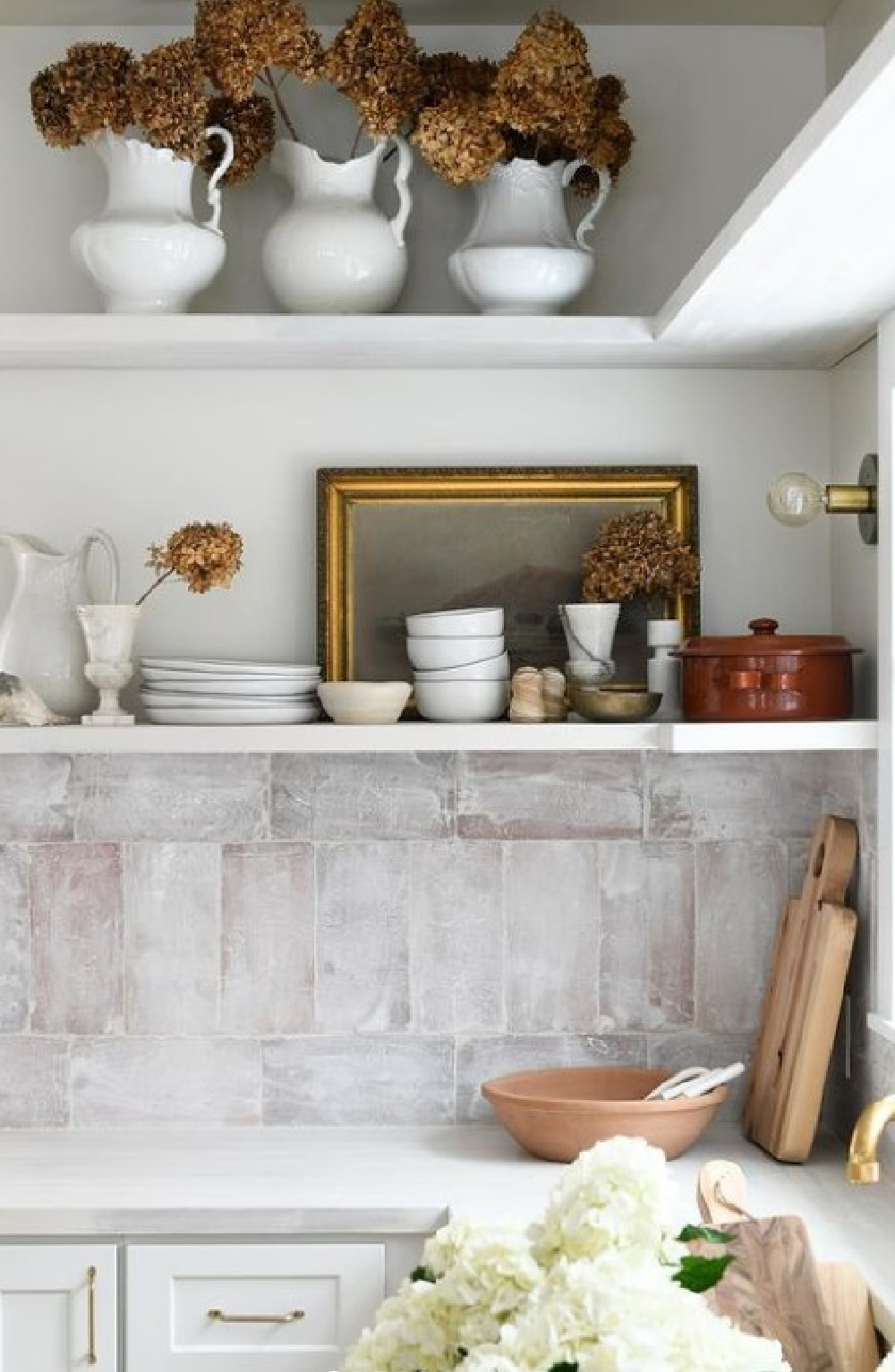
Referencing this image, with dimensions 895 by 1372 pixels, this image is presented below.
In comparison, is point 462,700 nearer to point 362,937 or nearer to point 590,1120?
point 362,937

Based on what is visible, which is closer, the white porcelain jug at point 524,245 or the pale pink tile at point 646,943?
the white porcelain jug at point 524,245

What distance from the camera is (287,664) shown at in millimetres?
A: 2633

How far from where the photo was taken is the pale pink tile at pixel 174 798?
267cm

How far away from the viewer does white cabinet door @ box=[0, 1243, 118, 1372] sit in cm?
225

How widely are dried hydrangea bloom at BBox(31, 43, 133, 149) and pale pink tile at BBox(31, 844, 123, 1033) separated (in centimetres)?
112

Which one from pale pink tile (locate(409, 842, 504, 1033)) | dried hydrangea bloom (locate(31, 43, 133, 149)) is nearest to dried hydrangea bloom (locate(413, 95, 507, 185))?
dried hydrangea bloom (locate(31, 43, 133, 149))

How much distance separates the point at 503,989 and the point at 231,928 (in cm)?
43

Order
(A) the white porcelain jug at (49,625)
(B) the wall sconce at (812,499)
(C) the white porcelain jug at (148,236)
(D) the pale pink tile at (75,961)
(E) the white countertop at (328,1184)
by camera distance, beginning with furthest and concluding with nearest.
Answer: (D) the pale pink tile at (75,961), (A) the white porcelain jug at (49,625), (C) the white porcelain jug at (148,236), (B) the wall sconce at (812,499), (E) the white countertop at (328,1184)

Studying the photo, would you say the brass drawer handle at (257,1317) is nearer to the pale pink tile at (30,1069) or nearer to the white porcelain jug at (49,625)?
the pale pink tile at (30,1069)

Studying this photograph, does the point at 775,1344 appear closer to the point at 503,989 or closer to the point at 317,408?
the point at 503,989

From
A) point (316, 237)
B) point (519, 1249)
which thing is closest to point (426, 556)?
point (316, 237)

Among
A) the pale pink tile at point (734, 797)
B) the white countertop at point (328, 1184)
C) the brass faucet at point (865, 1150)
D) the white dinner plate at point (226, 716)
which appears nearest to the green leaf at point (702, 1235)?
the brass faucet at point (865, 1150)

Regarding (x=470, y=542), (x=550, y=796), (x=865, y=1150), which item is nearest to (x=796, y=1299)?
(x=865, y=1150)

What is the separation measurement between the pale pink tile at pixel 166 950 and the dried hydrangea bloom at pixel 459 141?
1.11 meters
